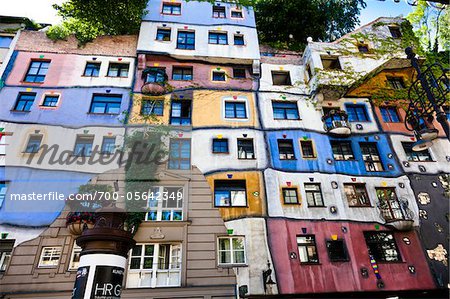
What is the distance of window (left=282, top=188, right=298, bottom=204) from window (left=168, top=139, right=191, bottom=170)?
4.86 meters

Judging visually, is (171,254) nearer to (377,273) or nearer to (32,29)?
(377,273)

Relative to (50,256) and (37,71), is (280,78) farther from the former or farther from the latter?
(50,256)

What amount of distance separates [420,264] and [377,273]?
215 cm

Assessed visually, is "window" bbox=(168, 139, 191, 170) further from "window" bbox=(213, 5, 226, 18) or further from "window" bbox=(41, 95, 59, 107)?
"window" bbox=(213, 5, 226, 18)

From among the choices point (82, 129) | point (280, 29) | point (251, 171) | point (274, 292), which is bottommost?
point (274, 292)

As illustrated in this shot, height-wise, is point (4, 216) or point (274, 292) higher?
point (4, 216)

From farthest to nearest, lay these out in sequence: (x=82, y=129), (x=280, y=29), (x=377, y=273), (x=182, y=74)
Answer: (x=280, y=29) → (x=182, y=74) → (x=82, y=129) → (x=377, y=273)

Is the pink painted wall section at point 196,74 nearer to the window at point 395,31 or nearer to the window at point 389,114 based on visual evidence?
the window at point 389,114

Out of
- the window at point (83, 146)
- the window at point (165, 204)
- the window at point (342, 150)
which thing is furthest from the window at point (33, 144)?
the window at point (342, 150)

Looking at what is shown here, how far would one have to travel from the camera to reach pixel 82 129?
15.3m

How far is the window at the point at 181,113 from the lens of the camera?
53.1ft

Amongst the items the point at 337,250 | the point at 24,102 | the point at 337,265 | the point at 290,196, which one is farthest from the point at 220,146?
the point at 24,102

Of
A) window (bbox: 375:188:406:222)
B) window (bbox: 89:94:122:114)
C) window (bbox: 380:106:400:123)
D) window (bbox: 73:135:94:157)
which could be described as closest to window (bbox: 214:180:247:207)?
window (bbox: 73:135:94:157)

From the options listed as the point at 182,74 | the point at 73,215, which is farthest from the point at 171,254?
the point at 182,74
